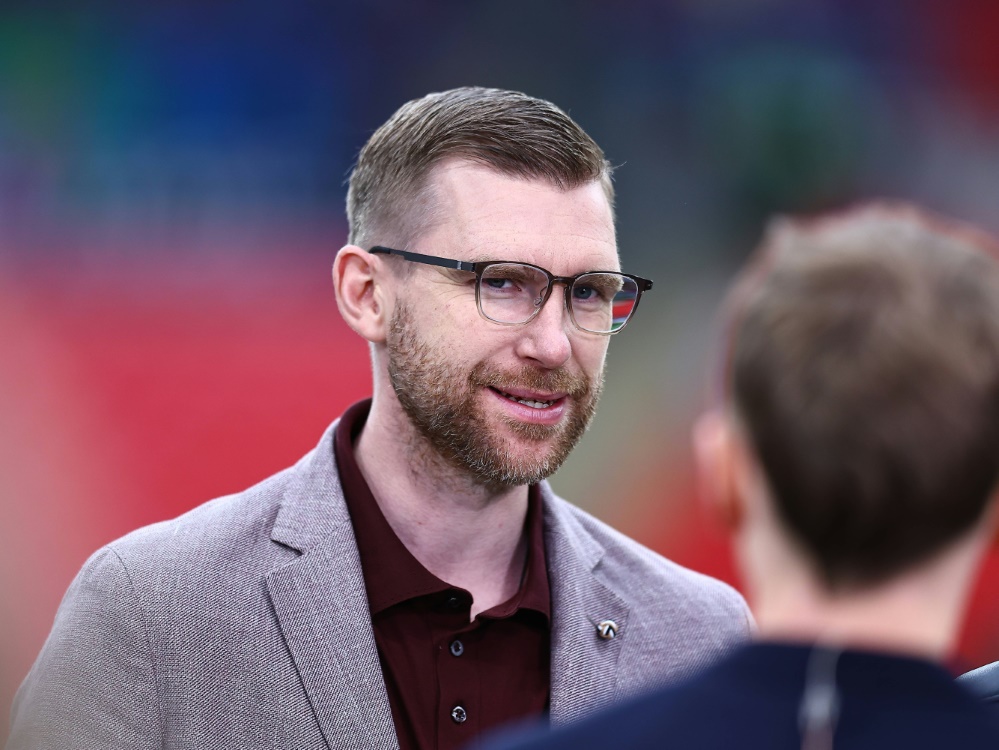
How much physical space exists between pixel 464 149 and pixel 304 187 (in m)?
2.50

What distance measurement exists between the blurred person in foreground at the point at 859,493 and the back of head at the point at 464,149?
1288 mm

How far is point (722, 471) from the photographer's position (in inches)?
41.8

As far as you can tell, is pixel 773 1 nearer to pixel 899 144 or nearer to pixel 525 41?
pixel 899 144

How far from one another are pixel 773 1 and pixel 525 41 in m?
1.15

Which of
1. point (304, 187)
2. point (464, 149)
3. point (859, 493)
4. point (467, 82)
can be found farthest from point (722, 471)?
point (467, 82)

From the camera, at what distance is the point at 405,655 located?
212 cm

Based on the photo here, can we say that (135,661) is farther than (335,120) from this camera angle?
No

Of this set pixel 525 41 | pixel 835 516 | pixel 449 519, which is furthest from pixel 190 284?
pixel 835 516

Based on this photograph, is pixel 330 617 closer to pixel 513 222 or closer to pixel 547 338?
pixel 547 338

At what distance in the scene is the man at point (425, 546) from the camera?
2041mm

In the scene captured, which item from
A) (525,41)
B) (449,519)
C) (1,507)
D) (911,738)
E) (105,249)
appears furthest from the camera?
(525,41)

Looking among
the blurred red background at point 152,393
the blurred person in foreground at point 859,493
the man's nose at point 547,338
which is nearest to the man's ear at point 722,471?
the blurred person in foreground at point 859,493

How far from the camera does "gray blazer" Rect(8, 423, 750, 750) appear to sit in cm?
202

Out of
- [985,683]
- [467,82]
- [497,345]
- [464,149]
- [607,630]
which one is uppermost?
[467,82]
